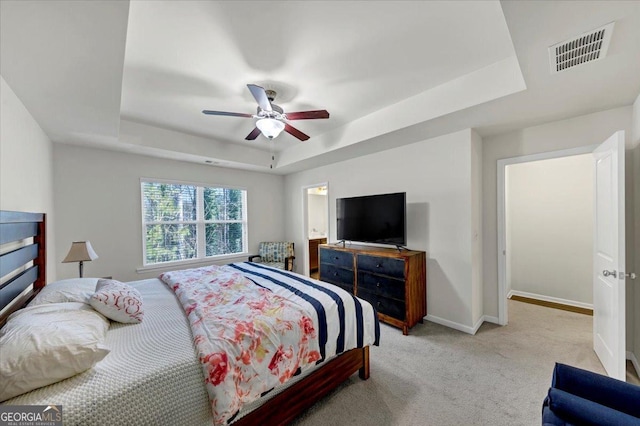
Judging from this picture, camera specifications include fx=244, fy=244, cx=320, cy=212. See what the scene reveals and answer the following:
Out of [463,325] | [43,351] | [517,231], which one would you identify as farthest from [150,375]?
[517,231]

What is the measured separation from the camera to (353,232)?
380 centimetres

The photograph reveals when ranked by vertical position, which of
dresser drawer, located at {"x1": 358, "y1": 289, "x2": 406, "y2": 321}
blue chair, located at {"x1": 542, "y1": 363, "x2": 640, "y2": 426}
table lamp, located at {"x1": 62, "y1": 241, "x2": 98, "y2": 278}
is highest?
table lamp, located at {"x1": 62, "y1": 241, "x2": 98, "y2": 278}

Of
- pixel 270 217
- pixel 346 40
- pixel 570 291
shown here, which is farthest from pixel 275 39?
pixel 570 291

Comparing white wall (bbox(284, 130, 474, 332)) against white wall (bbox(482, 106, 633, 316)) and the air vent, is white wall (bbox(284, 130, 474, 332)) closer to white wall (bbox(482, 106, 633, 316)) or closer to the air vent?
white wall (bbox(482, 106, 633, 316))

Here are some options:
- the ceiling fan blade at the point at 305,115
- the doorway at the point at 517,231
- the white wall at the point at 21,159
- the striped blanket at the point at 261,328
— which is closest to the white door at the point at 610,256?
the doorway at the point at 517,231

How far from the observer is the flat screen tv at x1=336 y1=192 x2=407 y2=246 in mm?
3248

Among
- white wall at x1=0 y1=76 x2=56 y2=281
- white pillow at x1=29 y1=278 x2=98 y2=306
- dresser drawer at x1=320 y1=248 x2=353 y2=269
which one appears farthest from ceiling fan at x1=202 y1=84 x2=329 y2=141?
dresser drawer at x1=320 y1=248 x2=353 y2=269

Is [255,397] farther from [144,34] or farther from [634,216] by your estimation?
[634,216]

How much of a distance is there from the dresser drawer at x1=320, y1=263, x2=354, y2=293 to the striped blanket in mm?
1326

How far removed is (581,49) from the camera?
154 cm

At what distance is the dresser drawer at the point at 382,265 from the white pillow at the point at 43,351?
271 cm

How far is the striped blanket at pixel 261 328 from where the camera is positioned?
127 centimetres

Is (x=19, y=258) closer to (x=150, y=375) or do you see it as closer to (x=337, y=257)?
(x=150, y=375)

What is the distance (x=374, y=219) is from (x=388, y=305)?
117 centimetres
